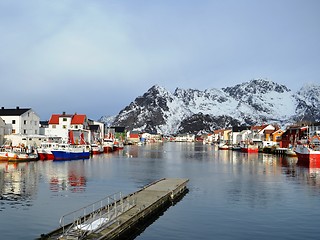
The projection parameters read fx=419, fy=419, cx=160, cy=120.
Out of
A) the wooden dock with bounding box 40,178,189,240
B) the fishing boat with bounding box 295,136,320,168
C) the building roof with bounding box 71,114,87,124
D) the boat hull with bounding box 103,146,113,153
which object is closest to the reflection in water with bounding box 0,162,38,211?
the wooden dock with bounding box 40,178,189,240

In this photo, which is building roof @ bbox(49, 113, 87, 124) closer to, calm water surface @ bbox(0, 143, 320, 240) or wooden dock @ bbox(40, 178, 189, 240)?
calm water surface @ bbox(0, 143, 320, 240)

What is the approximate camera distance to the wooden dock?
23297mm

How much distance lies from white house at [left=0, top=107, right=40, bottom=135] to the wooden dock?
76.7m

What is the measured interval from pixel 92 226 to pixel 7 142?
83.9 meters

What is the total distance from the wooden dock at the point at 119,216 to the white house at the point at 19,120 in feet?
251

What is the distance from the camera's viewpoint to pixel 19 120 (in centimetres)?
11025

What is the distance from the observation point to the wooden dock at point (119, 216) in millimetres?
23297

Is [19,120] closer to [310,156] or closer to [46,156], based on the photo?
[46,156]

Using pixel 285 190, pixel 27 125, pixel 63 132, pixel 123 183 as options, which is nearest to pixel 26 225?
pixel 123 183

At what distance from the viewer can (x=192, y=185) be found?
50812 mm

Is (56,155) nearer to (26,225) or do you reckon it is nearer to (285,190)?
(285,190)

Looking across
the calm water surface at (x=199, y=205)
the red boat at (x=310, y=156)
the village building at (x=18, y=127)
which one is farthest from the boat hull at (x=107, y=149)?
the calm water surface at (x=199, y=205)

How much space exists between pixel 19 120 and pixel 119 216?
3506 inches

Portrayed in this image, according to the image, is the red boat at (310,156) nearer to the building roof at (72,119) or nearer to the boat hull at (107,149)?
the boat hull at (107,149)
